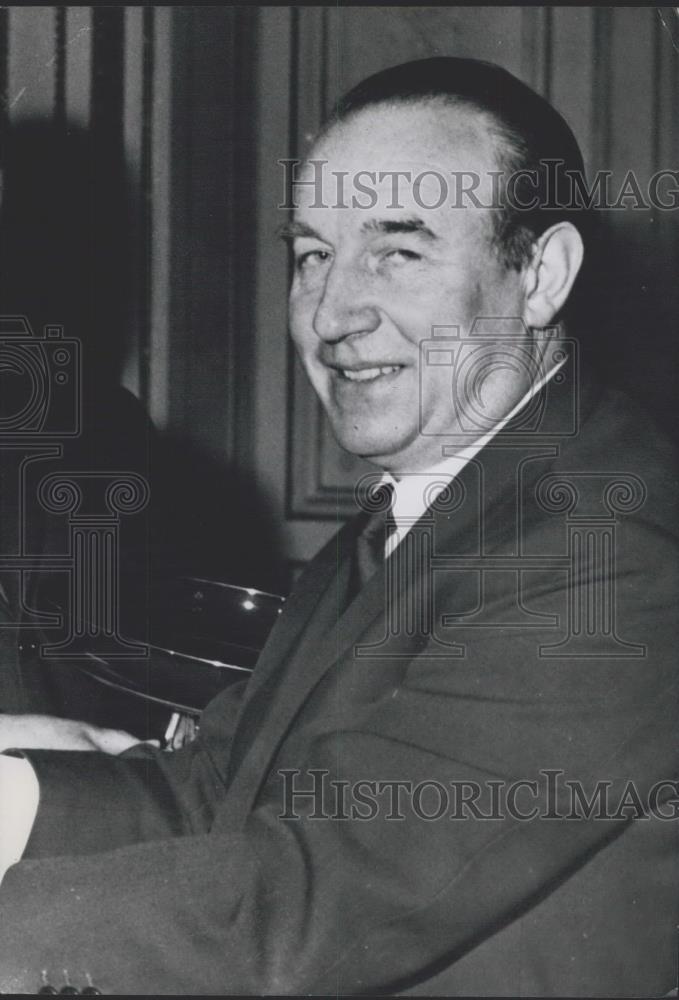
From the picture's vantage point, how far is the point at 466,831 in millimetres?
734

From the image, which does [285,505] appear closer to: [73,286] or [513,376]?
[73,286]

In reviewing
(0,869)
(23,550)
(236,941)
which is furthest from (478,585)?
(23,550)

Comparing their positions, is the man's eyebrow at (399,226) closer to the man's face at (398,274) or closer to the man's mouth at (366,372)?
the man's face at (398,274)

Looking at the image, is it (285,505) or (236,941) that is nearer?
(236,941)

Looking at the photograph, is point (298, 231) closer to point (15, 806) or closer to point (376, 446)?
point (376, 446)

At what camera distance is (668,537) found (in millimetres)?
800

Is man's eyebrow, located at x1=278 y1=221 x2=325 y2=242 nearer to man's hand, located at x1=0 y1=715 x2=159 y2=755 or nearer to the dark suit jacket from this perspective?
the dark suit jacket

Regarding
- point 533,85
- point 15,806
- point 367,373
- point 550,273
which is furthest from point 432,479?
point 533,85

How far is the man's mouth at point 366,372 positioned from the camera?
3.22 ft

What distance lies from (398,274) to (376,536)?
0.26m

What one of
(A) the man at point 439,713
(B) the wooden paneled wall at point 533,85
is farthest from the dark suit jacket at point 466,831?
(B) the wooden paneled wall at point 533,85

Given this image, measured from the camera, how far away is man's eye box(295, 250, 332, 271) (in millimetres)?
975

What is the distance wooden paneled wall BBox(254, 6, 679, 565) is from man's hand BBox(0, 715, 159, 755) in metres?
0.71

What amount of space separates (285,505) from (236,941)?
946 mm
